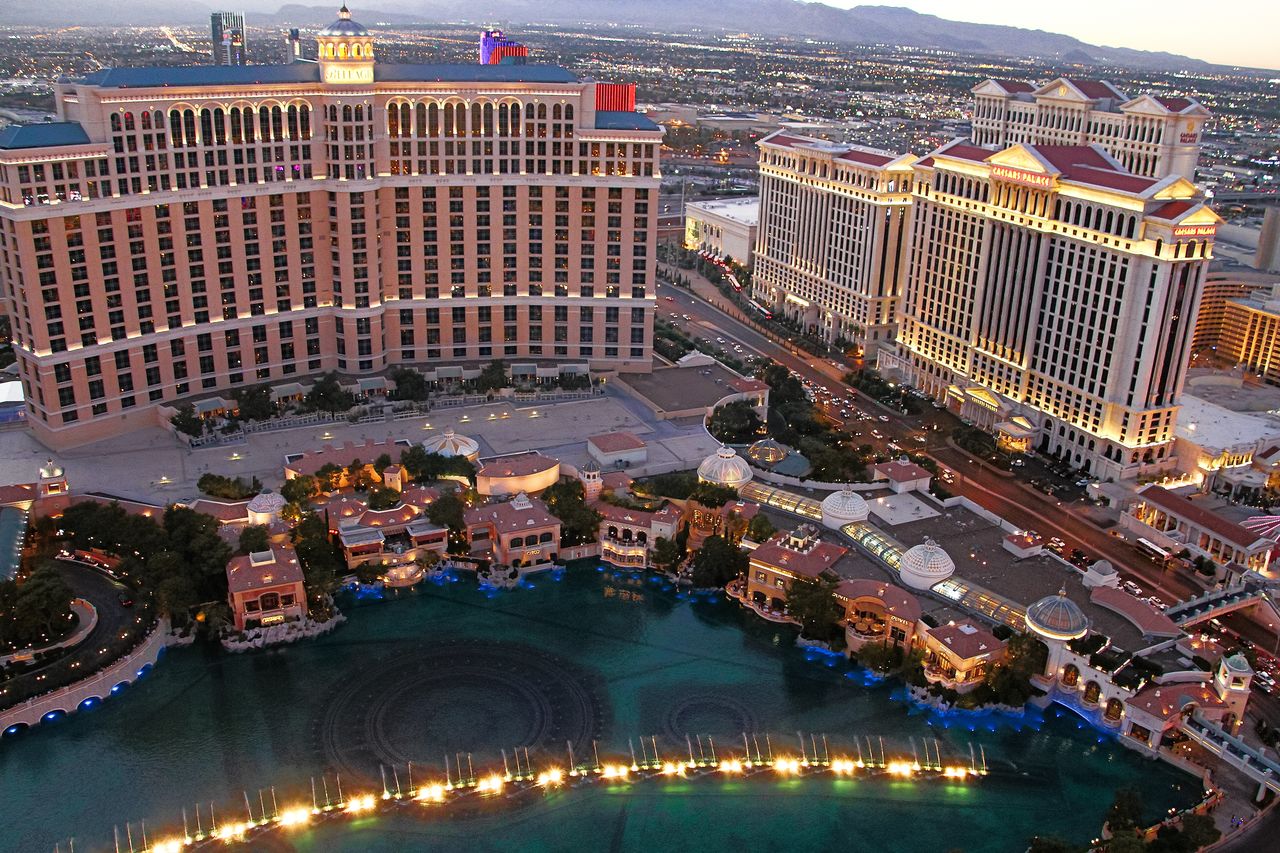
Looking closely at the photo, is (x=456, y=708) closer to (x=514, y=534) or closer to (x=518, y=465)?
(x=514, y=534)

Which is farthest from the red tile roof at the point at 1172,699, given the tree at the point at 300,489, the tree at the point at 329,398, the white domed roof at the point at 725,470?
the tree at the point at 329,398

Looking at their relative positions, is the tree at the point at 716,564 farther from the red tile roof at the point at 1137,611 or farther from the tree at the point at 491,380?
the tree at the point at 491,380

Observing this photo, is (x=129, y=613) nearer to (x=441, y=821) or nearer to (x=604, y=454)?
(x=441, y=821)

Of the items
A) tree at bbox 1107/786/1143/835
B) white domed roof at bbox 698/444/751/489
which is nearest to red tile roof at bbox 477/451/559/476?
white domed roof at bbox 698/444/751/489

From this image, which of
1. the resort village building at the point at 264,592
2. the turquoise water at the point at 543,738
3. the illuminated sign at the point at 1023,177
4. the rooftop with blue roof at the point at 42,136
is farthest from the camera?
the illuminated sign at the point at 1023,177

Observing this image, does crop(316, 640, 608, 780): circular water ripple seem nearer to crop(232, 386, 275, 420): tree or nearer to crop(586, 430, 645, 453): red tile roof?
crop(586, 430, 645, 453): red tile roof
